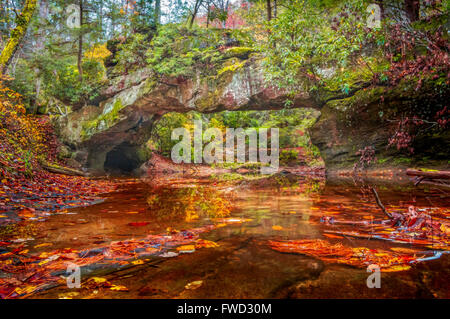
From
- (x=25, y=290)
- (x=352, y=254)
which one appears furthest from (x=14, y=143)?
(x=352, y=254)

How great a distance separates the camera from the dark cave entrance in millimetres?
15734

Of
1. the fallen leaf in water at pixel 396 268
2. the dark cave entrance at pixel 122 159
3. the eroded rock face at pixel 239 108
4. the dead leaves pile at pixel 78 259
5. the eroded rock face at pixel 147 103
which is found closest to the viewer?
the dead leaves pile at pixel 78 259

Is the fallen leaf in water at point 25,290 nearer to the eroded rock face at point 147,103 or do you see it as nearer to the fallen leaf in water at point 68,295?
the fallen leaf in water at point 68,295

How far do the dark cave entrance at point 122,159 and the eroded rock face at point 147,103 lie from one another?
0.23 m

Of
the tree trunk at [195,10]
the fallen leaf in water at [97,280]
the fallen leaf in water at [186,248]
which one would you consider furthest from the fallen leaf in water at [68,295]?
the tree trunk at [195,10]

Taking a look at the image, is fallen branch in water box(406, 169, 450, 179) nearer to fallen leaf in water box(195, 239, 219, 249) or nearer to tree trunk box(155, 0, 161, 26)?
fallen leaf in water box(195, 239, 219, 249)

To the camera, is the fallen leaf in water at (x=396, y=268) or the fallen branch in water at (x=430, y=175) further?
the fallen branch in water at (x=430, y=175)

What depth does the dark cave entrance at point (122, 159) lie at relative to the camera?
15.7 meters

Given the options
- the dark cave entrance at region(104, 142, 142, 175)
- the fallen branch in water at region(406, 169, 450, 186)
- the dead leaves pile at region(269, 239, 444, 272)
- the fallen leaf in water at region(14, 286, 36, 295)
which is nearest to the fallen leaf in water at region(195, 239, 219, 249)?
the dead leaves pile at region(269, 239, 444, 272)

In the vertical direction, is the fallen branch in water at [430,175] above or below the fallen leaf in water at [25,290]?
above

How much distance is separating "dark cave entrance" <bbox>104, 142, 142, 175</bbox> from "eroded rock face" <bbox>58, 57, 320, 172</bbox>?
0.77ft

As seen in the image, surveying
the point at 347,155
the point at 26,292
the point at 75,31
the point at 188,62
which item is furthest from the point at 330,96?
the point at 75,31
